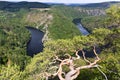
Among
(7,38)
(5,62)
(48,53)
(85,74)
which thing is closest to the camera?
(48,53)

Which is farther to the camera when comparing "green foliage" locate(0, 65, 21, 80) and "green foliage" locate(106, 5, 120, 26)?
"green foliage" locate(106, 5, 120, 26)

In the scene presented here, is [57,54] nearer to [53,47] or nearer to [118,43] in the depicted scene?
[53,47]

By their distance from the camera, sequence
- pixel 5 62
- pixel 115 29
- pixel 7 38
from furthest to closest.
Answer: pixel 7 38
pixel 5 62
pixel 115 29

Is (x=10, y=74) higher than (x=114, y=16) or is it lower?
lower

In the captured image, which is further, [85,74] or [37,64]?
[85,74]

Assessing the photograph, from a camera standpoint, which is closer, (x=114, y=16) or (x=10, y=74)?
(x=10, y=74)

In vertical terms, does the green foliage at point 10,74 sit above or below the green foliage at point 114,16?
below

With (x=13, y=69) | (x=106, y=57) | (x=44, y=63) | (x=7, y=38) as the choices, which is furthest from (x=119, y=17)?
(x=7, y=38)

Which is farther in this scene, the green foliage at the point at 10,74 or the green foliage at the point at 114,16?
the green foliage at the point at 114,16

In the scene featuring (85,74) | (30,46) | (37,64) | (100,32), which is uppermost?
(100,32)

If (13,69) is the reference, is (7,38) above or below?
below

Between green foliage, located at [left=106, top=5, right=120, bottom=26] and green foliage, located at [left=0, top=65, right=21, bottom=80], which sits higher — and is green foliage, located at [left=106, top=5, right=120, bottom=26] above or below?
above
